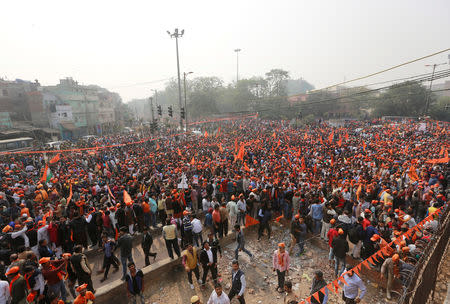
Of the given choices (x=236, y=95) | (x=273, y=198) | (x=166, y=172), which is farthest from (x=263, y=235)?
(x=236, y=95)

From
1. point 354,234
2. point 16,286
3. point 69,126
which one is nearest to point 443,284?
point 354,234

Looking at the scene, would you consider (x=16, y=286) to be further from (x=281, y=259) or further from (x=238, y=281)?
(x=281, y=259)

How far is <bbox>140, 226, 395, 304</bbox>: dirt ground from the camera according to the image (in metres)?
6.02

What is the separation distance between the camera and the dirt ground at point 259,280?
6023mm

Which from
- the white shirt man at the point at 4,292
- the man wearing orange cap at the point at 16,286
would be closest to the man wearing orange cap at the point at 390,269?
the man wearing orange cap at the point at 16,286

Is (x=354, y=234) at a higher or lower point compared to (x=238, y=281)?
higher

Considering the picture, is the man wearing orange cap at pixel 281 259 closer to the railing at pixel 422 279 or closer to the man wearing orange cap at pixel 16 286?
the railing at pixel 422 279

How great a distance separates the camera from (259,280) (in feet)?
21.8

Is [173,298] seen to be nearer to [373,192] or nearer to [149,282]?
[149,282]

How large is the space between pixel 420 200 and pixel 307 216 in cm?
429

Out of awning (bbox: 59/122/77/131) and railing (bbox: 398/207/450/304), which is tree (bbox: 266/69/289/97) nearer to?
awning (bbox: 59/122/77/131)

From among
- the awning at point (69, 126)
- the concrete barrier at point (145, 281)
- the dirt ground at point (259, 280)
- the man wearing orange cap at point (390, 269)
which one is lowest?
the dirt ground at point (259, 280)

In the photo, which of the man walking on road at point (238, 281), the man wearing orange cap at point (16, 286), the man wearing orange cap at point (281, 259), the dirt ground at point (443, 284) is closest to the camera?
the man wearing orange cap at point (16, 286)

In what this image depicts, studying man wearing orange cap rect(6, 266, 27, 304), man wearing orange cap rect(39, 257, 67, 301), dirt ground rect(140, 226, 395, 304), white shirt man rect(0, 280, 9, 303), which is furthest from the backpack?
white shirt man rect(0, 280, 9, 303)
